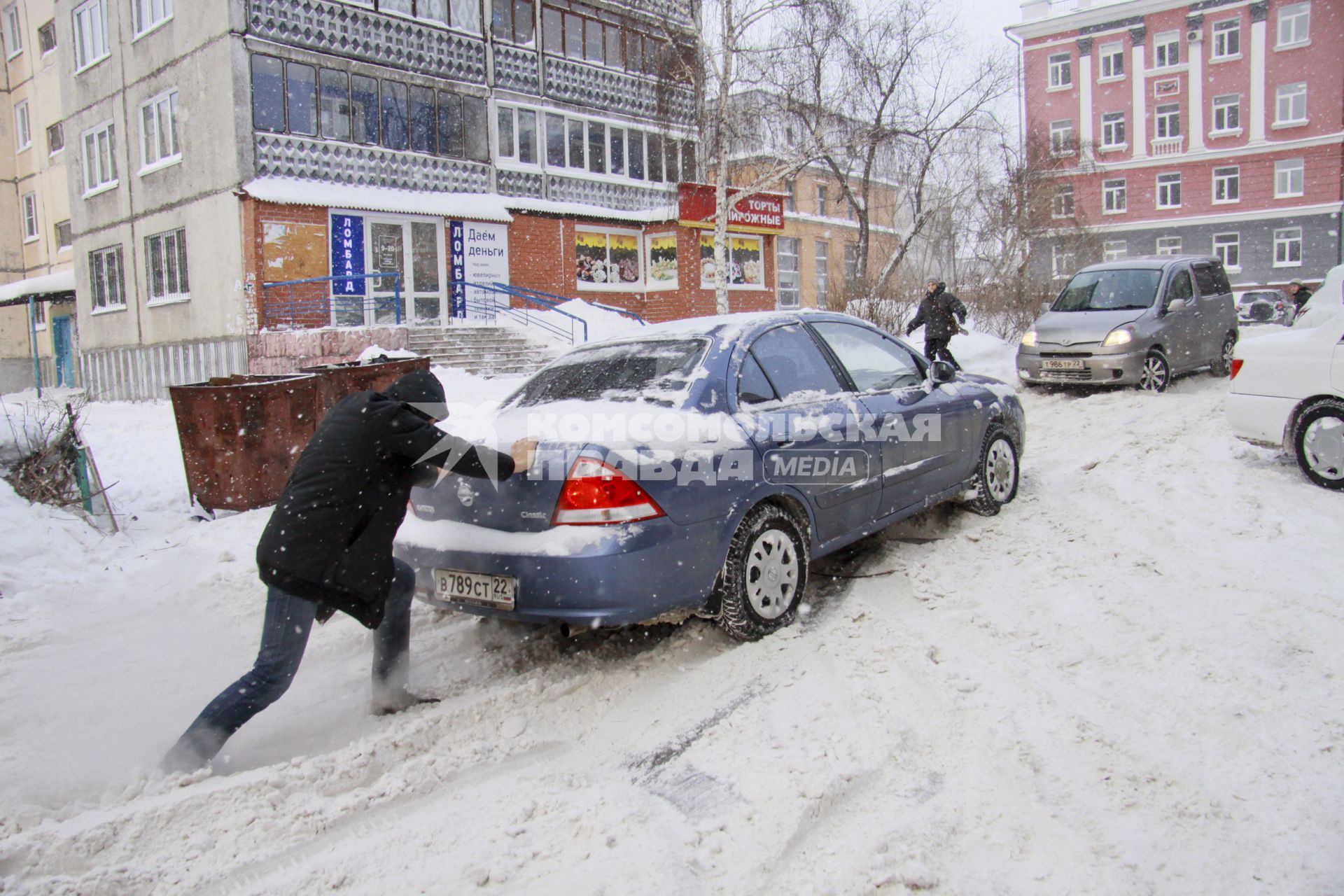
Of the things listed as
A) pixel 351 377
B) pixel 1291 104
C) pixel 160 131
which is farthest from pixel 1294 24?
pixel 351 377

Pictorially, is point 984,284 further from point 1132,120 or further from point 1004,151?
point 1132,120

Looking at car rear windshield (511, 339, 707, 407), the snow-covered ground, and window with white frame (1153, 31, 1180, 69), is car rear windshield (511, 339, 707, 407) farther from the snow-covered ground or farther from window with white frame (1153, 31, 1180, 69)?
window with white frame (1153, 31, 1180, 69)

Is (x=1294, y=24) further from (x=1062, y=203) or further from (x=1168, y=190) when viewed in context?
(x=1062, y=203)

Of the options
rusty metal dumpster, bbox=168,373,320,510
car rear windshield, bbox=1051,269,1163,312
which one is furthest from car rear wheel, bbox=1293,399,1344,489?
rusty metal dumpster, bbox=168,373,320,510

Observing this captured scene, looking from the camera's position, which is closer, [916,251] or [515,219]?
[515,219]

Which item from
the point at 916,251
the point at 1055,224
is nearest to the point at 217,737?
the point at 1055,224

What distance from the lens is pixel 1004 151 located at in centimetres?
2461

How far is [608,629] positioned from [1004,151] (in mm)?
24452

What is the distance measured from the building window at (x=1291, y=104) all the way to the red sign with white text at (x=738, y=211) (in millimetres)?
26636

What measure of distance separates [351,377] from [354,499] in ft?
17.6

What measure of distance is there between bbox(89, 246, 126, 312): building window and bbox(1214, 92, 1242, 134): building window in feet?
142

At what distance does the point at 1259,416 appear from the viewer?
21.6ft

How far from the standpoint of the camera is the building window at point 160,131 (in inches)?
730

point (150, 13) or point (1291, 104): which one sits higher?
point (1291, 104)
